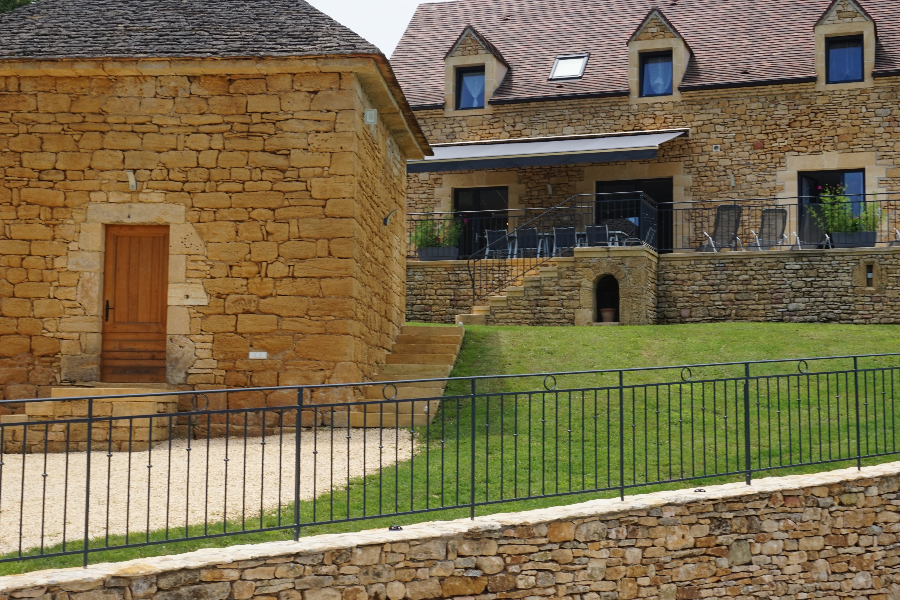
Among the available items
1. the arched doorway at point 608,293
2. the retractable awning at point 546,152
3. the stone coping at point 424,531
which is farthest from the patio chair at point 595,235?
the stone coping at point 424,531

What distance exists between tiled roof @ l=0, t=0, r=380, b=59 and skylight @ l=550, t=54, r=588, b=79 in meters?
10.7

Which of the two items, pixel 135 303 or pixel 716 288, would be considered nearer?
pixel 135 303

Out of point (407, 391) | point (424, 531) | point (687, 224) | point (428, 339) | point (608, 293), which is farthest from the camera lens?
point (687, 224)

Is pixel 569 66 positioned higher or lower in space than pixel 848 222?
higher

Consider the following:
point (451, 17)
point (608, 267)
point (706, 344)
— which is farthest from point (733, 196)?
point (451, 17)

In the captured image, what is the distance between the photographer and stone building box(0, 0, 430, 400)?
11.6 metres

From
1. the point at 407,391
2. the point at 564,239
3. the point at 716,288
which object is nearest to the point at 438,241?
the point at 564,239

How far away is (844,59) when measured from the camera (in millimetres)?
20625

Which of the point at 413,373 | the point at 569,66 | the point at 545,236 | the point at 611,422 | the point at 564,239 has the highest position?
the point at 569,66

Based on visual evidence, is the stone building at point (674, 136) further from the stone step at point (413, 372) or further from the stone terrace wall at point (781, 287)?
the stone step at point (413, 372)

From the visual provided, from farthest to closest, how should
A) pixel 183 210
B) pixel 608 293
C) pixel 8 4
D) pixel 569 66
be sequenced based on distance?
pixel 8 4, pixel 569 66, pixel 608 293, pixel 183 210

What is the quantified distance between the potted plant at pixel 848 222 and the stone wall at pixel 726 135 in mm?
1667

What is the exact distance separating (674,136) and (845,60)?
13.5 ft

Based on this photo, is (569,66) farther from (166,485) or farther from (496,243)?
(166,485)
